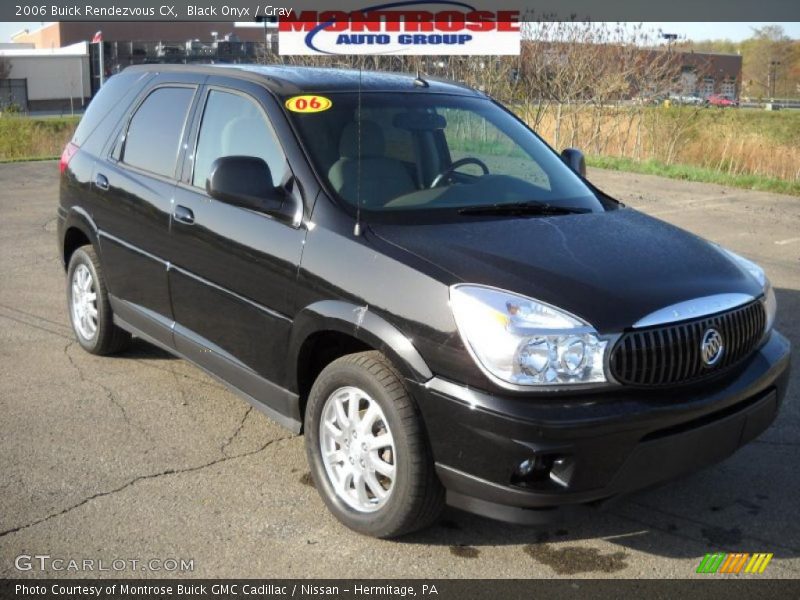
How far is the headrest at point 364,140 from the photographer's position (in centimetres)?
425

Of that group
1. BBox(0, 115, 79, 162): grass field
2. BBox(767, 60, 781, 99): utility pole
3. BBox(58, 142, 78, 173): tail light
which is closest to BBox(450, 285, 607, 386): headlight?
BBox(58, 142, 78, 173): tail light

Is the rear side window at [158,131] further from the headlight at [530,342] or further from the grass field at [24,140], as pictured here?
the grass field at [24,140]

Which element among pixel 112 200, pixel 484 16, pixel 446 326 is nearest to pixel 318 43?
pixel 112 200

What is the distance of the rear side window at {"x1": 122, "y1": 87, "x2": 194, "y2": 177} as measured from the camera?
4.99 meters

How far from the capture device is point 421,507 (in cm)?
343

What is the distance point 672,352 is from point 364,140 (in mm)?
1835

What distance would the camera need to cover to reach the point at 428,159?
4.45 metres

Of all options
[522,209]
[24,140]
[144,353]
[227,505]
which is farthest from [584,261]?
[24,140]

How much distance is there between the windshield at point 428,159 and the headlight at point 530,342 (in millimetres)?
909

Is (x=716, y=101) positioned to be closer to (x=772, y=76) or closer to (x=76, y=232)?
(x=76, y=232)

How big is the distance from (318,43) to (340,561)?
237 inches
